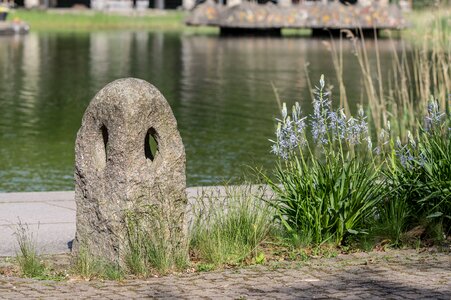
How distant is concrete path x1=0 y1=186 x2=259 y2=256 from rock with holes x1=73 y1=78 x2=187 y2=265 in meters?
0.55

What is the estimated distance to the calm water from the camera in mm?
16531

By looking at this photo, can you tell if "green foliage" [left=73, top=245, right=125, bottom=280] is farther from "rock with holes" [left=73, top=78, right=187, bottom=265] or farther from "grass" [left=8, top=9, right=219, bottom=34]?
"grass" [left=8, top=9, right=219, bottom=34]

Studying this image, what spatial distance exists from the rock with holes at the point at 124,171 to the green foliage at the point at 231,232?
0.27 meters

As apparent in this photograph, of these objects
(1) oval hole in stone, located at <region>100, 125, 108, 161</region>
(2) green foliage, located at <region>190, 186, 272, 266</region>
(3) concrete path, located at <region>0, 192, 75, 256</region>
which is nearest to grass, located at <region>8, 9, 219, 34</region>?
(3) concrete path, located at <region>0, 192, 75, 256</region>

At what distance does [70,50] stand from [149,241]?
36506mm

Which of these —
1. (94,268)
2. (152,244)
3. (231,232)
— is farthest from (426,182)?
(94,268)

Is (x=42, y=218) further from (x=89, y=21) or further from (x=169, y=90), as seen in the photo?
(x=89, y=21)

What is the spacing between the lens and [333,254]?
27.2 ft

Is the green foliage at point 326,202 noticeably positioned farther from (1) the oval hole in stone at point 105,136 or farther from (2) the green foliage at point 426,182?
(1) the oval hole in stone at point 105,136

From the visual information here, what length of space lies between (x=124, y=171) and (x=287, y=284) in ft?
4.66

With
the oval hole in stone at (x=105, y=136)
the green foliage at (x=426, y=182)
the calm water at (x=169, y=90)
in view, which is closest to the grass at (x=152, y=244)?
the oval hole in stone at (x=105, y=136)

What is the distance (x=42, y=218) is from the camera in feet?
32.2

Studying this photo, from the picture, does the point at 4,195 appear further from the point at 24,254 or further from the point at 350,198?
the point at 350,198

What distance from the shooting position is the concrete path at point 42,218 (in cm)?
879
